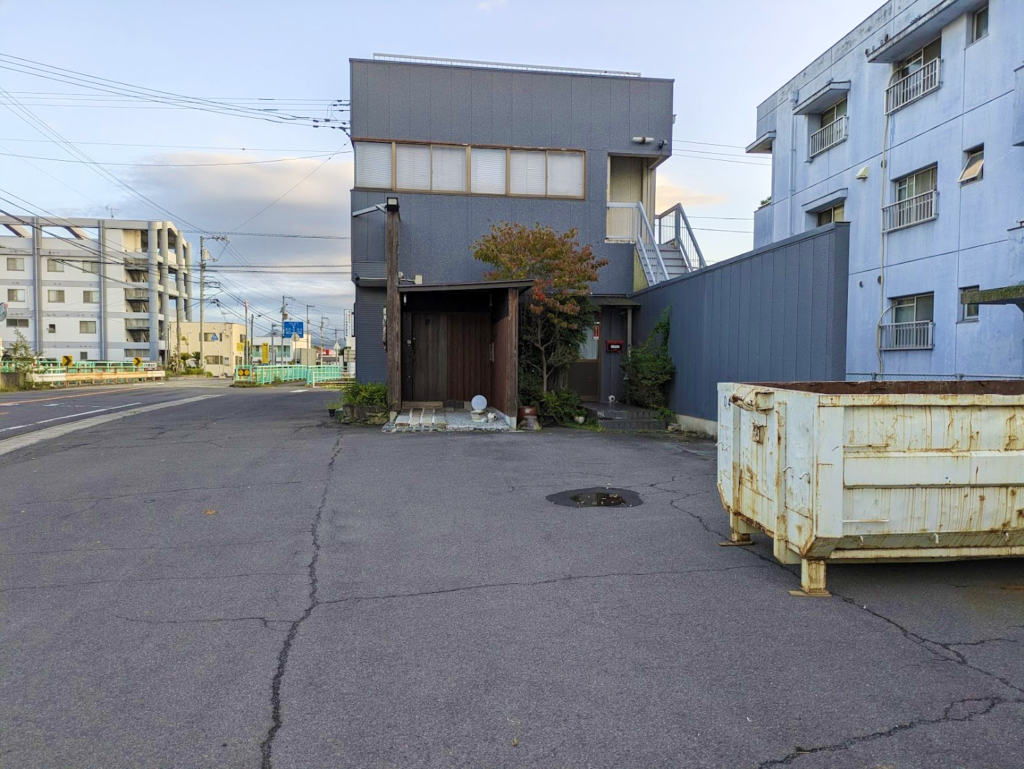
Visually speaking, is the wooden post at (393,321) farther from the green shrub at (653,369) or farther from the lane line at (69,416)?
the lane line at (69,416)

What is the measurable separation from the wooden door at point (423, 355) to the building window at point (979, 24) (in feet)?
43.6

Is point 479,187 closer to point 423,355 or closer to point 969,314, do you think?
point 423,355

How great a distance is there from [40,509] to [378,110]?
13.9 metres

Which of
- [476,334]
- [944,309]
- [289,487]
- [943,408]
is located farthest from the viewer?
[476,334]

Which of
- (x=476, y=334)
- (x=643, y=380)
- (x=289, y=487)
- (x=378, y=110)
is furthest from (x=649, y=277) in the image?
(x=289, y=487)

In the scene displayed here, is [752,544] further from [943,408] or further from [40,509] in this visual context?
[40,509]

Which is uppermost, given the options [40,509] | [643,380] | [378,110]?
[378,110]

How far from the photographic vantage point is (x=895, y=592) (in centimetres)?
467

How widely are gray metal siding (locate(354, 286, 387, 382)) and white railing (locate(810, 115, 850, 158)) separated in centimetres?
1350

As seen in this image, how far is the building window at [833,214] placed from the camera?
19839 millimetres

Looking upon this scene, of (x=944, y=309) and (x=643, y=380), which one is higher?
(x=944, y=309)

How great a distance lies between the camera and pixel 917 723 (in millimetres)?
2988

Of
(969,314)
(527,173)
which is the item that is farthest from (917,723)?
(527,173)

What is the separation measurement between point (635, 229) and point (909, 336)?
7.42 meters
